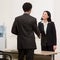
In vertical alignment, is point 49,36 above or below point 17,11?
below

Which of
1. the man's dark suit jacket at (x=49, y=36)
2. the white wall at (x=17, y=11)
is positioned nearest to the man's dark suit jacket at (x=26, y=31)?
the man's dark suit jacket at (x=49, y=36)

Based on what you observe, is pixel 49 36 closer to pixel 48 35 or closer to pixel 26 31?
pixel 48 35

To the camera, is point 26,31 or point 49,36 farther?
point 49,36

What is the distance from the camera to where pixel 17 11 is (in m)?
6.06

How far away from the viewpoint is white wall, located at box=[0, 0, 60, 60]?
5.80 meters

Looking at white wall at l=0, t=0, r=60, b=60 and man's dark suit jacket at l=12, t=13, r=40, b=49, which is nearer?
man's dark suit jacket at l=12, t=13, r=40, b=49

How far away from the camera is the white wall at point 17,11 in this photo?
5.80 metres

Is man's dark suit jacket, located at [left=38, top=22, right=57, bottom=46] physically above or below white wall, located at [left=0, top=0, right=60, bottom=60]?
below

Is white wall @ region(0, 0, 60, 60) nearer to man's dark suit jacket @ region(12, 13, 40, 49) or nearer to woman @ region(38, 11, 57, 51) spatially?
woman @ region(38, 11, 57, 51)

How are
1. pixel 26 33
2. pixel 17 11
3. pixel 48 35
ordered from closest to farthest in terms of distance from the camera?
pixel 26 33 < pixel 48 35 < pixel 17 11

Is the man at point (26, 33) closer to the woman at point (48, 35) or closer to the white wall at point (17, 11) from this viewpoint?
the woman at point (48, 35)

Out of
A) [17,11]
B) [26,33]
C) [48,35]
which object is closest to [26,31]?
[26,33]

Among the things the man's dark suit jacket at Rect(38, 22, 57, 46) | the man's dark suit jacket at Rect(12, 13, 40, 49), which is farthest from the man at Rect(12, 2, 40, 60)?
the man's dark suit jacket at Rect(38, 22, 57, 46)

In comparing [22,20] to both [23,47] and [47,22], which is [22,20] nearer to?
[23,47]
